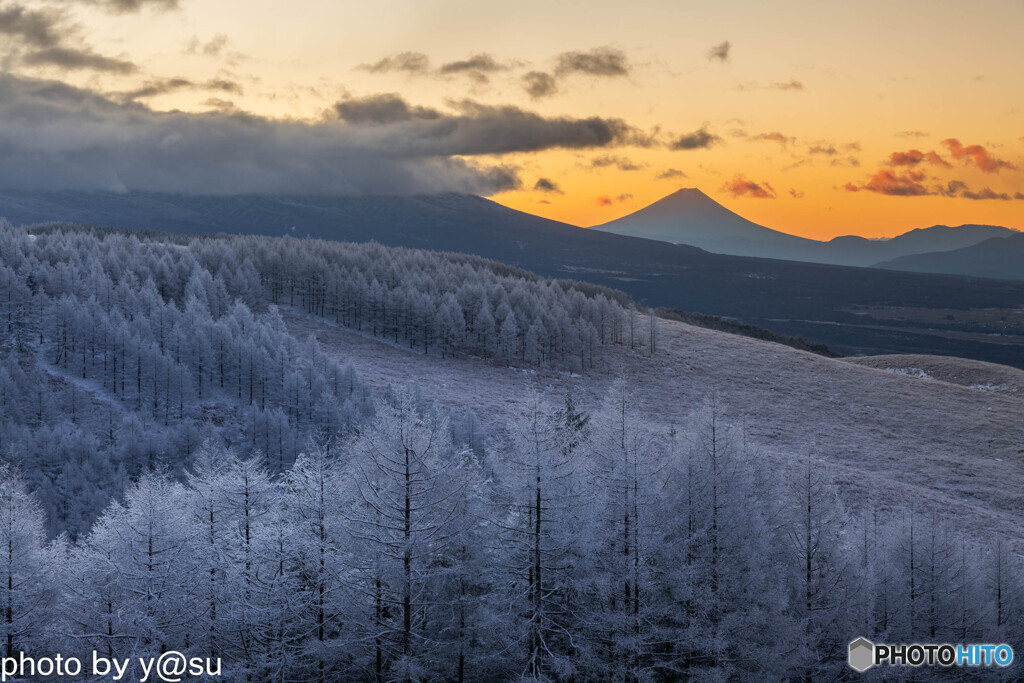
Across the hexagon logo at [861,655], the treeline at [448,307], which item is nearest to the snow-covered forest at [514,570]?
the hexagon logo at [861,655]

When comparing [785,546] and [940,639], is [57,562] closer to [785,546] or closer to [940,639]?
[785,546]

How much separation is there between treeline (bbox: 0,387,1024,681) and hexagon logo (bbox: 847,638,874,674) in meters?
0.47

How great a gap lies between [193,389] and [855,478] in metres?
72.9

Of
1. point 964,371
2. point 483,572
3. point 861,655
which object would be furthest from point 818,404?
point 483,572

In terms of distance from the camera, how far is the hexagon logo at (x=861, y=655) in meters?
29.8

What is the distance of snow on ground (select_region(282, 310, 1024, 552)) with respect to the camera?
6394 centimetres

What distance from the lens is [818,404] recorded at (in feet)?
331

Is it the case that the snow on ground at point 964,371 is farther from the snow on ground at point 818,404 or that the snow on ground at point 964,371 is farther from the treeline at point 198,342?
the treeline at point 198,342

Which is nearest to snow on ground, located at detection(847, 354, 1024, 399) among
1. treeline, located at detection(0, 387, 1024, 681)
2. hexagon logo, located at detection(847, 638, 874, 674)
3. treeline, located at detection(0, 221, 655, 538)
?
treeline, located at detection(0, 221, 655, 538)

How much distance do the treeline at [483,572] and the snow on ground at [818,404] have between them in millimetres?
33880

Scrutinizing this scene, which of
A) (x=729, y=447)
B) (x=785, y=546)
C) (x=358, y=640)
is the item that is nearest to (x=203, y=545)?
(x=358, y=640)

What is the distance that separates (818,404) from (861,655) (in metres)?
76.6

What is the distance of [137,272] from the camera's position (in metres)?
128

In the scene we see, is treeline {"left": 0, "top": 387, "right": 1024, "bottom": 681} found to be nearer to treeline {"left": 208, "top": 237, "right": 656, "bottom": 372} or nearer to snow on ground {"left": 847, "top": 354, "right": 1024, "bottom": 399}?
treeline {"left": 208, "top": 237, "right": 656, "bottom": 372}
